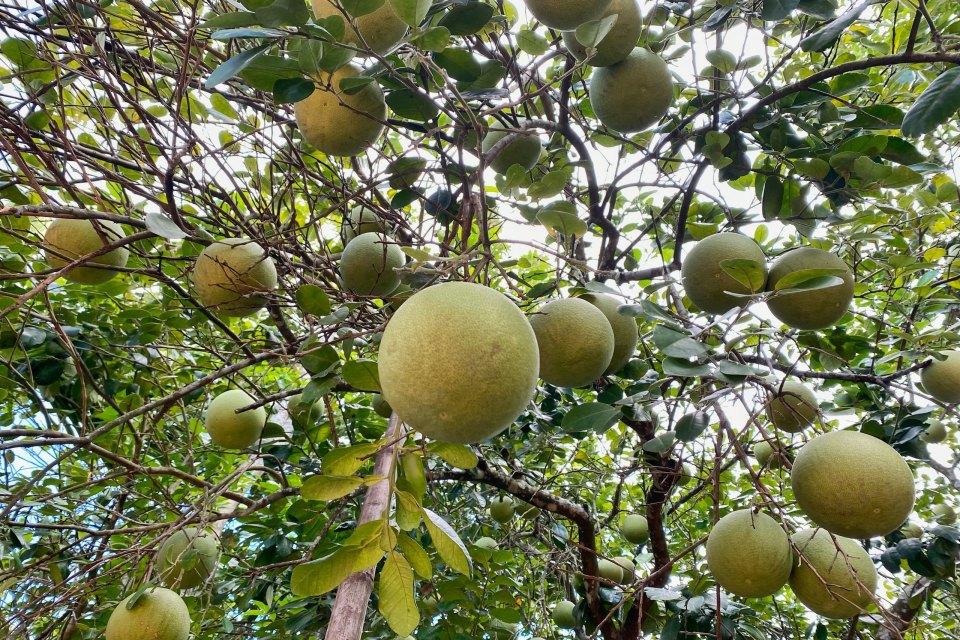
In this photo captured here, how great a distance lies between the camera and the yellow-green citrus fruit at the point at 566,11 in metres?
1.59

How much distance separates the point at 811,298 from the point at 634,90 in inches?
35.6

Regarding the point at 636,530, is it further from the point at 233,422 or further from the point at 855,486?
the point at 233,422

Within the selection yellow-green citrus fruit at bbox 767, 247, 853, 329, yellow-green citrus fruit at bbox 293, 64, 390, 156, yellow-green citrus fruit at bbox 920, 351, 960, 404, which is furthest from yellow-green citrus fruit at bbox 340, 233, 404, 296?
yellow-green citrus fruit at bbox 920, 351, 960, 404

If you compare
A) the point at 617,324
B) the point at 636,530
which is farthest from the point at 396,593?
the point at 636,530

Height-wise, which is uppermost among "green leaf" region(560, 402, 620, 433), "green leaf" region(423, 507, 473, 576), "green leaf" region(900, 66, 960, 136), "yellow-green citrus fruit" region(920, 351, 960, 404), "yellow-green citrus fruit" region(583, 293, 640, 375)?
"green leaf" region(900, 66, 960, 136)

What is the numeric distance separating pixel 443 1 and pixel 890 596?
6.42m

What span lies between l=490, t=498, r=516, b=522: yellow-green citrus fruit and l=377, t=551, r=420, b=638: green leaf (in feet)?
8.44

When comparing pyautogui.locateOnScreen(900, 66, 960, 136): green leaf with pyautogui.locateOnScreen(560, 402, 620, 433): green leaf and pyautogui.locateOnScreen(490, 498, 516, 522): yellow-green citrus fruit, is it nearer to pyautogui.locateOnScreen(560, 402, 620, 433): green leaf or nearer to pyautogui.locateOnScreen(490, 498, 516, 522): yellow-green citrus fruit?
pyautogui.locateOnScreen(560, 402, 620, 433): green leaf

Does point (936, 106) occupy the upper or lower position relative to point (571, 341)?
upper

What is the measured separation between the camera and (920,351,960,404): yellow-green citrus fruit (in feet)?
9.12

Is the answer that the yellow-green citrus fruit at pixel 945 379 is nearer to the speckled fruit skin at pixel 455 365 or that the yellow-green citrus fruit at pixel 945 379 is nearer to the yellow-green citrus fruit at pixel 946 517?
the yellow-green citrus fruit at pixel 946 517

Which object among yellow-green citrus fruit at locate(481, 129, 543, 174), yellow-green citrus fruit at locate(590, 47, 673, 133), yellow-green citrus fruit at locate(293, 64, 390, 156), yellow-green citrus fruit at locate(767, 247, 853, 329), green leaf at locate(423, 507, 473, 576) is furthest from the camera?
yellow-green citrus fruit at locate(481, 129, 543, 174)

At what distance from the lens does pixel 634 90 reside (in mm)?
2027

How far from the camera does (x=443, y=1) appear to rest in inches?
59.6
